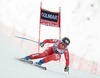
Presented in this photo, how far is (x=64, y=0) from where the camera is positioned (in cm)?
1925

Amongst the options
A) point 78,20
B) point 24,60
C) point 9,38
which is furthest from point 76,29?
point 24,60

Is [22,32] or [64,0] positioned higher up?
[64,0]

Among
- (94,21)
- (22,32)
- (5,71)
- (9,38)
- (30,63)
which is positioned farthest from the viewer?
(94,21)

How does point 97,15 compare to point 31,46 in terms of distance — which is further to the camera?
point 97,15

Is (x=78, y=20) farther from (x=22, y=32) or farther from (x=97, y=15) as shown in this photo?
(x=22, y=32)

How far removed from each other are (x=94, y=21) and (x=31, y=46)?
3920 mm

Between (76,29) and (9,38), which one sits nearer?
(9,38)

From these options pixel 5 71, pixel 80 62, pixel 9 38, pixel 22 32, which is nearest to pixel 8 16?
pixel 22 32

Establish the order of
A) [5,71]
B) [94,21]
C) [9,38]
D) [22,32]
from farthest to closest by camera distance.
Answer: [94,21]
[22,32]
[9,38]
[5,71]

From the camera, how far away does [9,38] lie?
15969 millimetres

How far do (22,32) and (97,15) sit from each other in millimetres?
3699

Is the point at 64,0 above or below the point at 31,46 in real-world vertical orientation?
above

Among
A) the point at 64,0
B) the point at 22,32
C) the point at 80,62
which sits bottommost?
the point at 80,62

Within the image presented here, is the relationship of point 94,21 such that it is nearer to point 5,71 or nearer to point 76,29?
point 76,29
